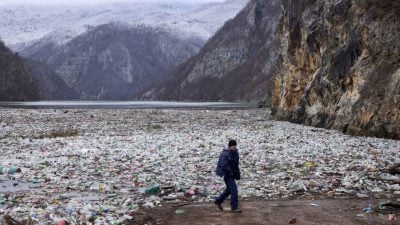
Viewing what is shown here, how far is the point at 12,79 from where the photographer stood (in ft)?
626

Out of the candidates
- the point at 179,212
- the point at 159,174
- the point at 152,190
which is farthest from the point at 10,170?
the point at 179,212

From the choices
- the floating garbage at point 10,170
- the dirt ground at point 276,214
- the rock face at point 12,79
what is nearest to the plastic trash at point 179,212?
the dirt ground at point 276,214

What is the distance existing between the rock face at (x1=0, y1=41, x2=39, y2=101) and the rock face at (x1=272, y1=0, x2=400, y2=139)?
149m

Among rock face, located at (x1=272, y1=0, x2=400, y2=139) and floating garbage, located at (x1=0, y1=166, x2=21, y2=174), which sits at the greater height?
rock face, located at (x1=272, y1=0, x2=400, y2=139)

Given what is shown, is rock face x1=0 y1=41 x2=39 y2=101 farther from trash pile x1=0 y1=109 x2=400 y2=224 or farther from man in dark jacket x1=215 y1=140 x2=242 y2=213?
man in dark jacket x1=215 y1=140 x2=242 y2=213

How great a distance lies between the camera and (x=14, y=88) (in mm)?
Answer: 190375

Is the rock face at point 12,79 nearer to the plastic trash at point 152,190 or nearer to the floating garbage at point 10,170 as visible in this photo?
the floating garbage at point 10,170

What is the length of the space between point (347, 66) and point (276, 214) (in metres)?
30.0

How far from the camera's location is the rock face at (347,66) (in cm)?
3238

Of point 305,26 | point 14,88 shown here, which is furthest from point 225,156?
point 14,88

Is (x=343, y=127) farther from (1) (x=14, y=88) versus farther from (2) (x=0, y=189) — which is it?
(1) (x=14, y=88)

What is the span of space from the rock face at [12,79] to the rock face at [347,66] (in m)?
149

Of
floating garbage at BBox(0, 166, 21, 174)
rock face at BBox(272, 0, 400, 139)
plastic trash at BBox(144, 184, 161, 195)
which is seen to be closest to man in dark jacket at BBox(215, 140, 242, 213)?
plastic trash at BBox(144, 184, 161, 195)

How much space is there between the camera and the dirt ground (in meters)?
11.2
